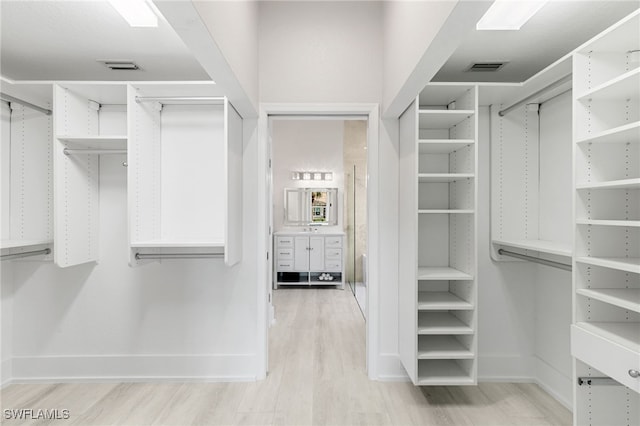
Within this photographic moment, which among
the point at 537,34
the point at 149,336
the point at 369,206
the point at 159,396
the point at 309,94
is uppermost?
the point at 537,34

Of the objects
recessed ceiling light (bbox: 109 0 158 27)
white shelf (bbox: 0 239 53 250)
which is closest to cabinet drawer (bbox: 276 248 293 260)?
white shelf (bbox: 0 239 53 250)

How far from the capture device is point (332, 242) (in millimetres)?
5520

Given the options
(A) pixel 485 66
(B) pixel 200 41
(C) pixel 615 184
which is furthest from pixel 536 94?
(B) pixel 200 41

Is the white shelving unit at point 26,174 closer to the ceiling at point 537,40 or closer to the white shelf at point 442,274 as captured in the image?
the white shelf at point 442,274

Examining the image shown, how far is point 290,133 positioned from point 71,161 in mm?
3968

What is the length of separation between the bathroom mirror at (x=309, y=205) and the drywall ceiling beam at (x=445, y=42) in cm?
385

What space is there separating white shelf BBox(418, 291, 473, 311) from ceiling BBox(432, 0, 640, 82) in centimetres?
170

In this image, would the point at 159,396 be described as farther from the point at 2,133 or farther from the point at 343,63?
the point at 343,63

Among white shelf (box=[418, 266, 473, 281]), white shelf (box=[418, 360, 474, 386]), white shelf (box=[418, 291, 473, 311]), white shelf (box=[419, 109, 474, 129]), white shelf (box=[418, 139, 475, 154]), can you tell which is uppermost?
white shelf (box=[419, 109, 474, 129])

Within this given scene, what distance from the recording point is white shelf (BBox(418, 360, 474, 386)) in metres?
2.08

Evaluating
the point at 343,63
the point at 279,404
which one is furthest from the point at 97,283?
the point at 343,63

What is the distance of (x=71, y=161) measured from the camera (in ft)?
7.64

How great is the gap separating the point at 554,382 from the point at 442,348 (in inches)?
36.6

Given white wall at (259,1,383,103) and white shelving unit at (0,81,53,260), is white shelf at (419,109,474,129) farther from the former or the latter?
A: white shelving unit at (0,81,53,260)
